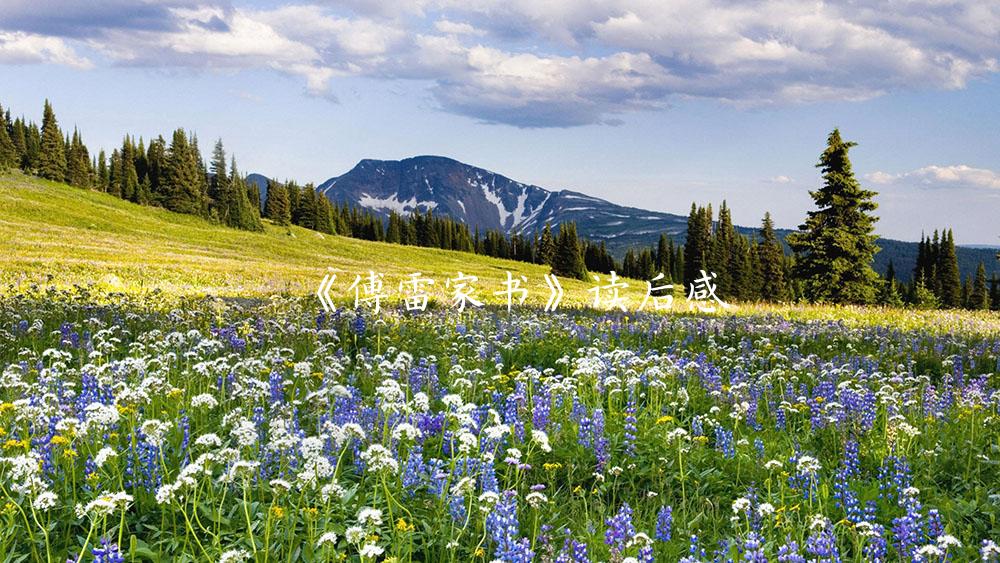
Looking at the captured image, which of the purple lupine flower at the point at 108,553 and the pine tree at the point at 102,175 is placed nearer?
the purple lupine flower at the point at 108,553

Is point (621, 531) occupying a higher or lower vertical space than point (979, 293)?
lower

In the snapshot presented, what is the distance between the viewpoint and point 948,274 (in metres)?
126

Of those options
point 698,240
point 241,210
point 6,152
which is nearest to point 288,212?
point 241,210

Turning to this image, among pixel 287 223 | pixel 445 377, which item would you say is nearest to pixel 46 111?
pixel 287 223

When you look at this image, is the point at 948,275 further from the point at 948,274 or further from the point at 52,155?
the point at 52,155

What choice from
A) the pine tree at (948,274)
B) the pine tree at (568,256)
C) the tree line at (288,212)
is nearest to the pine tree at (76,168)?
the tree line at (288,212)

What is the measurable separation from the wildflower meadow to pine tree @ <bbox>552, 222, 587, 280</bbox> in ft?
319

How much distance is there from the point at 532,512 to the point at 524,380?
3.28 metres

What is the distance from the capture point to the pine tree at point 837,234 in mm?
48875

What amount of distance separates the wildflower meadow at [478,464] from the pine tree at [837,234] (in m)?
39.7

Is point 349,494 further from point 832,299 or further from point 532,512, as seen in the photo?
point 832,299

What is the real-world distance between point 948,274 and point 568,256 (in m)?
70.2

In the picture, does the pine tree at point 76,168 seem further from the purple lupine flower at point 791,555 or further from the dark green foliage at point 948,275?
the dark green foliage at point 948,275

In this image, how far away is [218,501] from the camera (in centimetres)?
541
